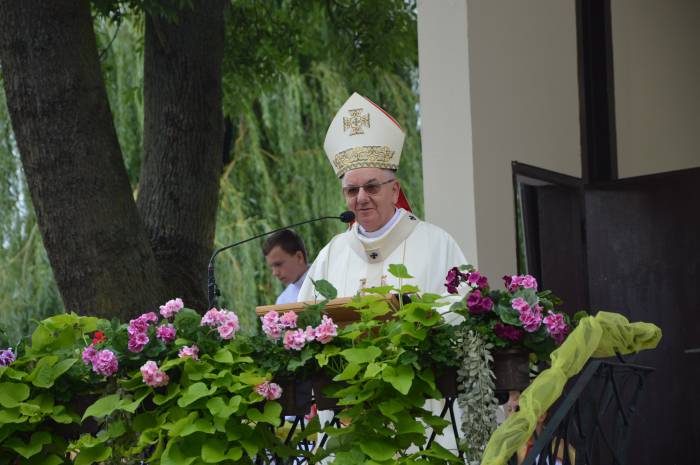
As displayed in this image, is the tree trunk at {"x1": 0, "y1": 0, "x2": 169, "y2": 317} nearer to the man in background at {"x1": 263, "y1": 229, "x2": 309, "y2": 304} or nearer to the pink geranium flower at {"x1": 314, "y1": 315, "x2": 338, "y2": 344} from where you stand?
the man in background at {"x1": 263, "y1": 229, "x2": 309, "y2": 304}

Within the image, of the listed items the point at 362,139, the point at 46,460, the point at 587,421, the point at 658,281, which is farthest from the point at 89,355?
the point at 658,281

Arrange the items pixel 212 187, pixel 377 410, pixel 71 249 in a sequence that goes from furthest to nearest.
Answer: pixel 212 187, pixel 71 249, pixel 377 410

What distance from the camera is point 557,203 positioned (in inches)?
319

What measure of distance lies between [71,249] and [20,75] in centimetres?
96

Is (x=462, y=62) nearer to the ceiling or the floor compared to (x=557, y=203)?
nearer to the ceiling

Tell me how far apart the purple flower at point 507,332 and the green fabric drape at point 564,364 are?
15 centimetres

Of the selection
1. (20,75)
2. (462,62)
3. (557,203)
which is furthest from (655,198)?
(20,75)

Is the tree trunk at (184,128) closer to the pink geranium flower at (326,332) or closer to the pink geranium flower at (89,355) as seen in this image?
the pink geranium flower at (89,355)

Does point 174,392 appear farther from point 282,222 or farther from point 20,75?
point 282,222

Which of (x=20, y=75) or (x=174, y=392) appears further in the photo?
(x=20, y=75)

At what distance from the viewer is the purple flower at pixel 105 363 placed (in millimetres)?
4170

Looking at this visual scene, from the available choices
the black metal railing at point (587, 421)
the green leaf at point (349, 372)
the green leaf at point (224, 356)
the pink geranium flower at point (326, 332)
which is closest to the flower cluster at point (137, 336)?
the green leaf at point (224, 356)

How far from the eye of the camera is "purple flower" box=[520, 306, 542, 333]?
3.93 meters

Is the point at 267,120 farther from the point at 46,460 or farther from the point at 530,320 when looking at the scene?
the point at 530,320
